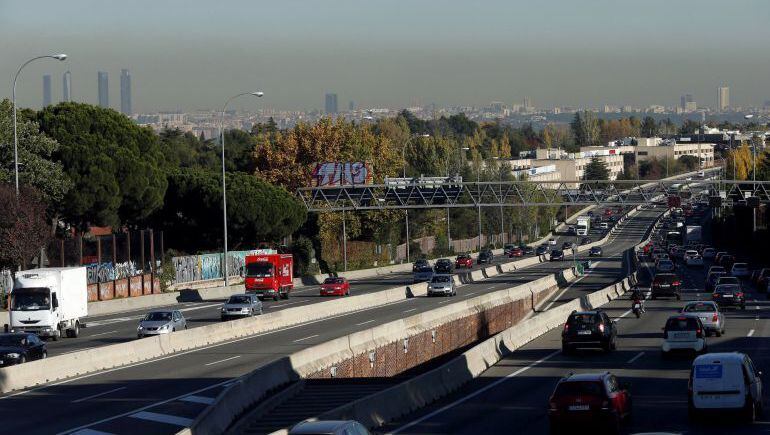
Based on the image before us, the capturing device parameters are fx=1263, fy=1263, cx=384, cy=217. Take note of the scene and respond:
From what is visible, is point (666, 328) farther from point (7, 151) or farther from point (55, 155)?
point (55, 155)

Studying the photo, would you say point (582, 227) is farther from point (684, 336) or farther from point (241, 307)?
point (684, 336)

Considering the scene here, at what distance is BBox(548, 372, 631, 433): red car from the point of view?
25.2m

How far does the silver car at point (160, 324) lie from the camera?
4771 cm

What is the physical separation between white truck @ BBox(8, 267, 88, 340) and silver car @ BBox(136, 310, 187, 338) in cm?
315

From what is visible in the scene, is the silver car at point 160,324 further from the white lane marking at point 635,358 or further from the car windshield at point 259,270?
the car windshield at point 259,270

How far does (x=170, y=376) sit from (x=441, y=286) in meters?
40.9

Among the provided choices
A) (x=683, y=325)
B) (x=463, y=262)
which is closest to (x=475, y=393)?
(x=683, y=325)

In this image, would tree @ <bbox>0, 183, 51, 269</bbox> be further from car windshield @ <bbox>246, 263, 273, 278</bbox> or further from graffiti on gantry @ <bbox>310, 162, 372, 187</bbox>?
graffiti on gantry @ <bbox>310, 162, 372, 187</bbox>

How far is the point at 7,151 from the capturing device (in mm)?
67812

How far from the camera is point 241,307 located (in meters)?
57.2

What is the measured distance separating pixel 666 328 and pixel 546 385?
23.9ft

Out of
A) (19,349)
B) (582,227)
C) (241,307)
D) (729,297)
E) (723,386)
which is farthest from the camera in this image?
(582,227)

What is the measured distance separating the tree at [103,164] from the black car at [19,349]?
37.3m

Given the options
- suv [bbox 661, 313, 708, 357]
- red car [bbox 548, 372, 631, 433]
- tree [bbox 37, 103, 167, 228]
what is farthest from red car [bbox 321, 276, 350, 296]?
red car [bbox 548, 372, 631, 433]
